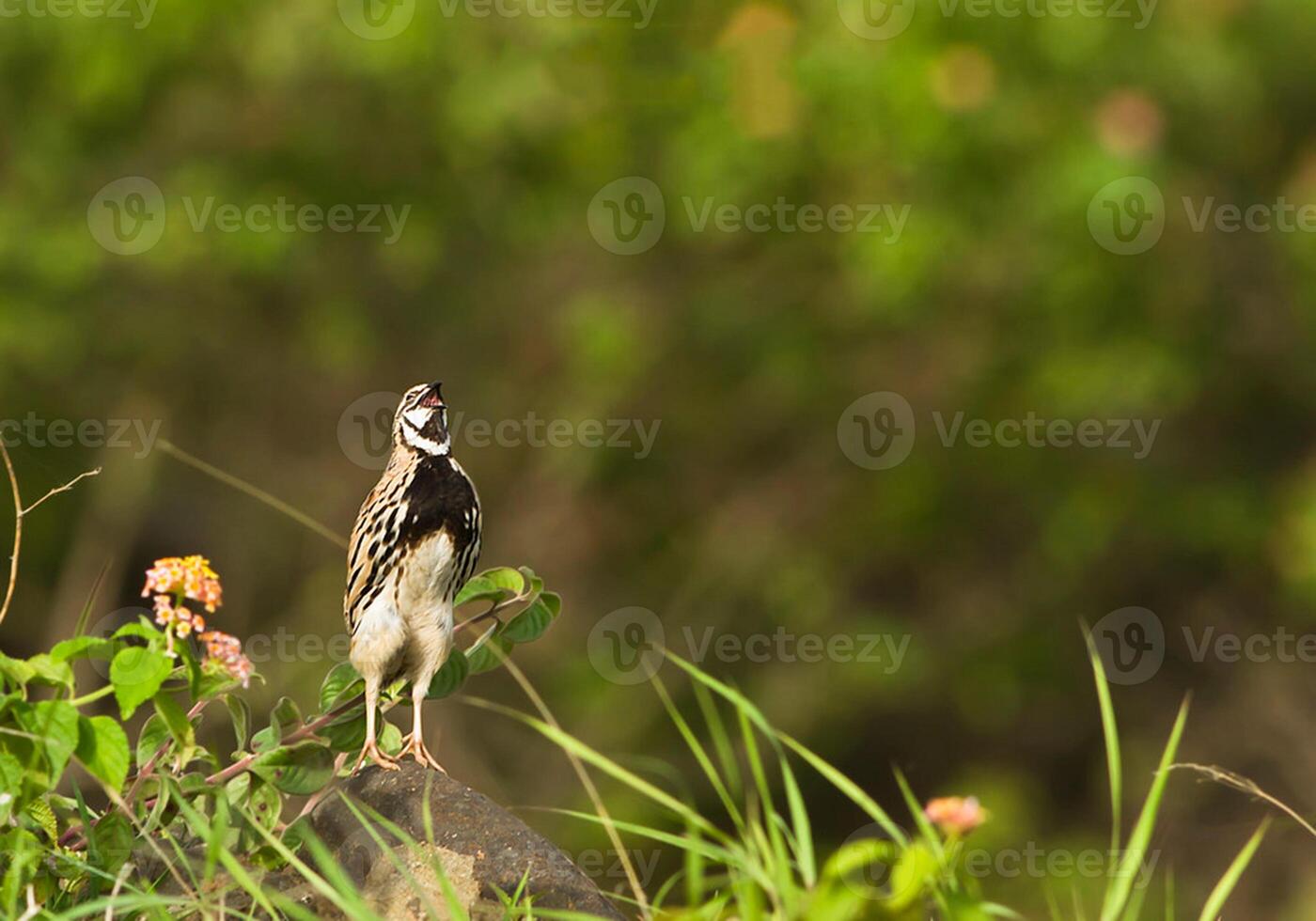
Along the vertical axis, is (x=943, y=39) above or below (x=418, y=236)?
above

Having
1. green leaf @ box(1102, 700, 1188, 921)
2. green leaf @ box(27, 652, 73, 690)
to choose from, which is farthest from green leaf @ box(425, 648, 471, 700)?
green leaf @ box(1102, 700, 1188, 921)

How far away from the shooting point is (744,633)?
484 inches

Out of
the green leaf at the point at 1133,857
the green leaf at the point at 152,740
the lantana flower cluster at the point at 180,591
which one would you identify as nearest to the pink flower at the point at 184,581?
the lantana flower cluster at the point at 180,591

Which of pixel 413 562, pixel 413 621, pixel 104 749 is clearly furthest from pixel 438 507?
pixel 104 749

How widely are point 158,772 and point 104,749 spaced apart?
0.27m

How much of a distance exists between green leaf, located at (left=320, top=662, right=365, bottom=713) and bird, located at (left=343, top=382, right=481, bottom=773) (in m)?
0.06

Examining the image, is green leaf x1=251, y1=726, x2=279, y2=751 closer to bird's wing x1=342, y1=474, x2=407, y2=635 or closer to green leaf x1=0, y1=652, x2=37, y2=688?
bird's wing x1=342, y1=474, x2=407, y2=635

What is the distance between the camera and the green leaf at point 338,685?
401 cm

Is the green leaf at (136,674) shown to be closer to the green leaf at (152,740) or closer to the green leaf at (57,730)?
the green leaf at (57,730)

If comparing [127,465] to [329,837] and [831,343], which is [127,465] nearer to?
[831,343]

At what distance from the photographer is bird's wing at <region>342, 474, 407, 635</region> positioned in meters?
4.01

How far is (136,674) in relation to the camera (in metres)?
3.33

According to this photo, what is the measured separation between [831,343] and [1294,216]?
9.16ft

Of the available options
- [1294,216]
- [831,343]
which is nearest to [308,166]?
[831,343]
